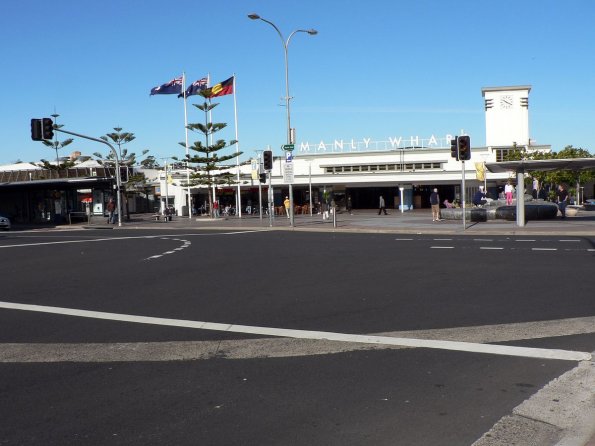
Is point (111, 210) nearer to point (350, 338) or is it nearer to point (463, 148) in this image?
point (463, 148)

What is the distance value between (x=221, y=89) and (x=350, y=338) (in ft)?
152

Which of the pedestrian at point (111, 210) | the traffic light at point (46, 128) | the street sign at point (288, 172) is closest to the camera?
the traffic light at point (46, 128)

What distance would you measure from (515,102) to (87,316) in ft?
197

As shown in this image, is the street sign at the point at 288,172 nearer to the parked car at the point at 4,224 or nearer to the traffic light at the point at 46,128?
the traffic light at the point at 46,128

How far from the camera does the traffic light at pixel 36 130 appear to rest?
30.2 meters

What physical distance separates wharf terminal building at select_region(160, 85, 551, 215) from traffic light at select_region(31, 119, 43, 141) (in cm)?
2797

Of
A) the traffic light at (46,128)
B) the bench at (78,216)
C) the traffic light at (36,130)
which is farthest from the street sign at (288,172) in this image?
the bench at (78,216)

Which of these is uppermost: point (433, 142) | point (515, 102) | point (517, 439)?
point (515, 102)

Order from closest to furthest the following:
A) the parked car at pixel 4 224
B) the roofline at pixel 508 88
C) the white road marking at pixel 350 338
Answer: the white road marking at pixel 350 338 → the parked car at pixel 4 224 → the roofline at pixel 508 88

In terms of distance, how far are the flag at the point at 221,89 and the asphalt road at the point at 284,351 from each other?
38.6m

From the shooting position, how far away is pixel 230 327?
8.58 m

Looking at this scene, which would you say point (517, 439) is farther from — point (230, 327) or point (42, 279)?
point (42, 279)

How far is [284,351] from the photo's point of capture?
7.29 metres

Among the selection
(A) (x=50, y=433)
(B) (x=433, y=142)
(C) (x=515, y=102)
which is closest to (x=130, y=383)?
(A) (x=50, y=433)
